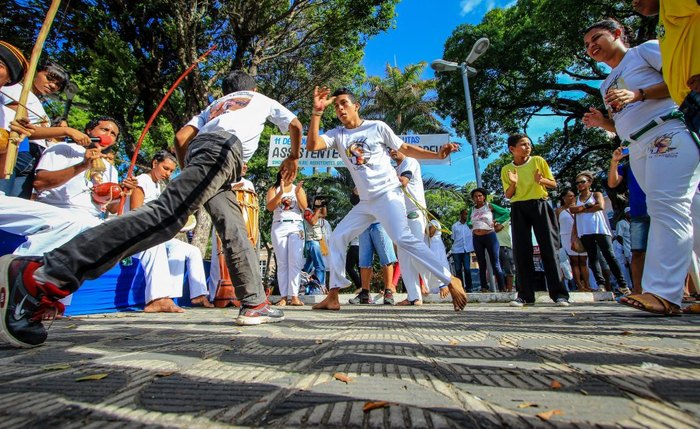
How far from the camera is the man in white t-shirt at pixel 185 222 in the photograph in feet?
5.27

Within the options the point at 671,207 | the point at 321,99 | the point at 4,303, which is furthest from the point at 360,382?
the point at 321,99

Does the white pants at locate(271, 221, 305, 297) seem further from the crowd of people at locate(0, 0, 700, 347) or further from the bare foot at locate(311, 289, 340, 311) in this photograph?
the bare foot at locate(311, 289, 340, 311)

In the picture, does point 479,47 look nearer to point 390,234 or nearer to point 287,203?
point 287,203

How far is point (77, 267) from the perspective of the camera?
160 centimetres

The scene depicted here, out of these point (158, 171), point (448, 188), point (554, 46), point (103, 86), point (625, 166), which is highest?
point (554, 46)

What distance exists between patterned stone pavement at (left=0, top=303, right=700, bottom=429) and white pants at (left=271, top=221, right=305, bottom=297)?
3.63m

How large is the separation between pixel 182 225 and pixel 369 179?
6.96 ft

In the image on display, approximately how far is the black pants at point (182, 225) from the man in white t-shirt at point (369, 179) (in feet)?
4.16

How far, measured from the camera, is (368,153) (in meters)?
3.89

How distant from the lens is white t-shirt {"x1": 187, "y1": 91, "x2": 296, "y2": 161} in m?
2.69

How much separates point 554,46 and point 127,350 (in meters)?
18.3

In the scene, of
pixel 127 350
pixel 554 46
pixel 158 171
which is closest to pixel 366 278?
pixel 158 171

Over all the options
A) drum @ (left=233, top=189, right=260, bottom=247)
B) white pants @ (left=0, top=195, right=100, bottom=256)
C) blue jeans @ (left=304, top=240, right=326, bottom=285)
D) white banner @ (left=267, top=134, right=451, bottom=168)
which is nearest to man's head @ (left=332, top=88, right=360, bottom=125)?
drum @ (left=233, top=189, right=260, bottom=247)

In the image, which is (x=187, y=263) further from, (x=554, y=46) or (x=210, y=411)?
(x=554, y=46)
